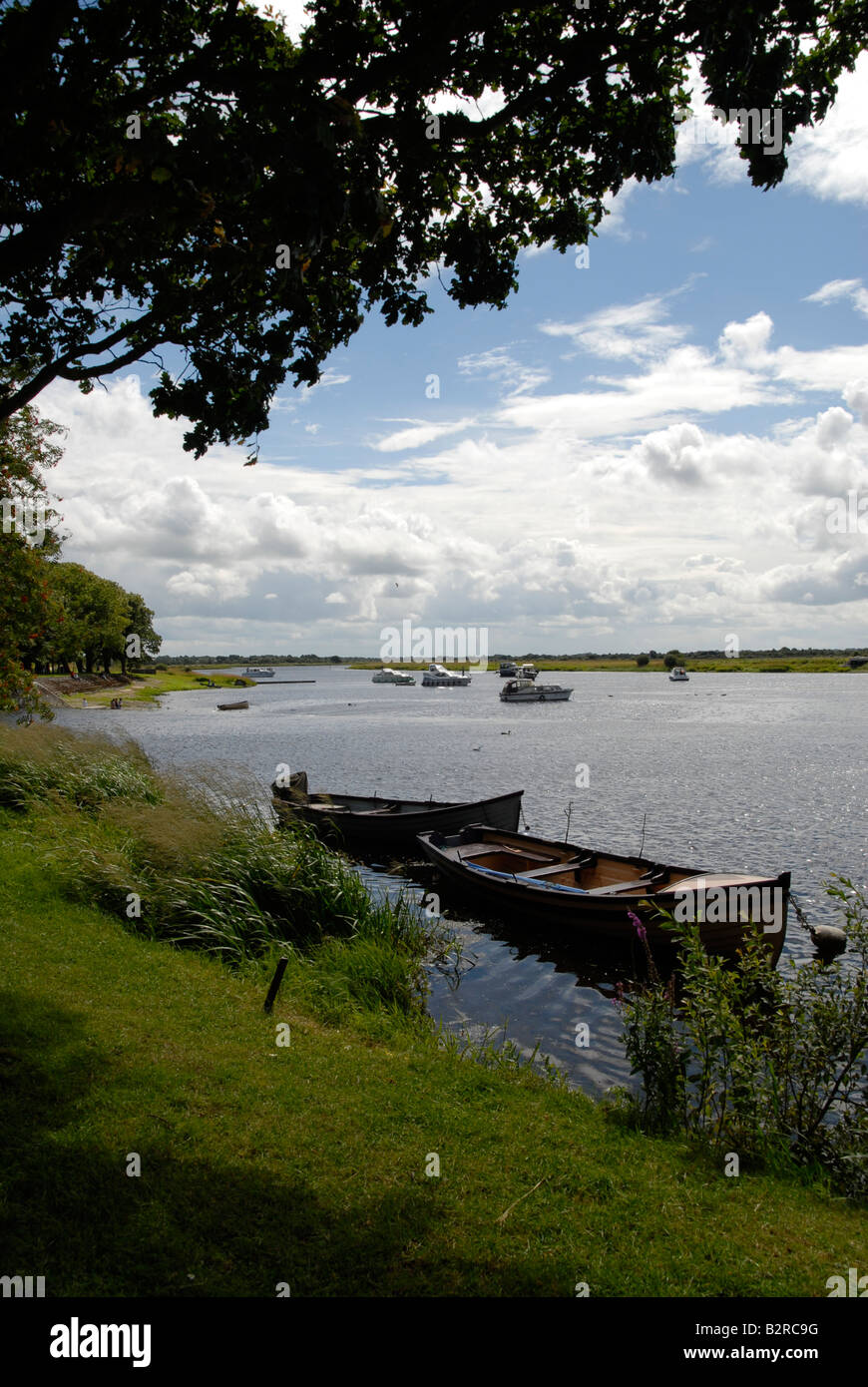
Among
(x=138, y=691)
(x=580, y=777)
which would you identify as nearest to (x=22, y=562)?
(x=580, y=777)

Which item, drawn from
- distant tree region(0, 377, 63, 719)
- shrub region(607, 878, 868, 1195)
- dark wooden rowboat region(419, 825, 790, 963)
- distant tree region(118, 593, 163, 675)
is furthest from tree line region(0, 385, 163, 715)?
distant tree region(118, 593, 163, 675)

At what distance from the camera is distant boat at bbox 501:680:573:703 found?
388 ft

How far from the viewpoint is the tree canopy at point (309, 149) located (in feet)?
18.4

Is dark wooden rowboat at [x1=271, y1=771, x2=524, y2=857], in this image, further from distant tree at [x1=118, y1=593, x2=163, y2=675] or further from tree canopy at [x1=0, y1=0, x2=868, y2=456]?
distant tree at [x1=118, y1=593, x2=163, y2=675]

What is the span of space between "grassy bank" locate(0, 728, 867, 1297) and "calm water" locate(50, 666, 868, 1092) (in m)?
3.68

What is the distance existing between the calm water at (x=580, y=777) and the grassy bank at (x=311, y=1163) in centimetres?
368

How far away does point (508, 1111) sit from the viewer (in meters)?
7.60

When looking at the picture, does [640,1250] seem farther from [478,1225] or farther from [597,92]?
[597,92]

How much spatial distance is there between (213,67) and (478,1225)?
30.0 ft

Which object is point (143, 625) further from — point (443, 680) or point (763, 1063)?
point (763, 1063)

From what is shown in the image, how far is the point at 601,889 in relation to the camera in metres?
16.7

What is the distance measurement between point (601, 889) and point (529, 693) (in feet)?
335

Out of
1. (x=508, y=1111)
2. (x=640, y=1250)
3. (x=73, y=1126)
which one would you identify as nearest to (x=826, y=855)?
(x=508, y=1111)
